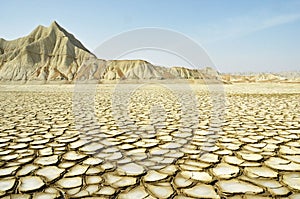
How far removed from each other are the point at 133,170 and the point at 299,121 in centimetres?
301

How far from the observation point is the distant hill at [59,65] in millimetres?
45844

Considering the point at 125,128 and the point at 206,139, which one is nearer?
the point at 206,139

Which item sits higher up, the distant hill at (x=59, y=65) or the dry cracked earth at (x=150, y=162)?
the distant hill at (x=59, y=65)

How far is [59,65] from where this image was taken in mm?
50406

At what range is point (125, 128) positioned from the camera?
10.5 ft

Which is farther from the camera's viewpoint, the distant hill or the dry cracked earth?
→ the distant hill

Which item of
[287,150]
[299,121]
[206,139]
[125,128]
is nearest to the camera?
[287,150]

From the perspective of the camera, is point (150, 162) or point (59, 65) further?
point (59, 65)

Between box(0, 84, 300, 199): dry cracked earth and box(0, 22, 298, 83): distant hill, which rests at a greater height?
box(0, 22, 298, 83): distant hill

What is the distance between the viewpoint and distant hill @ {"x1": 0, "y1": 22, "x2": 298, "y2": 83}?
4584 centimetres

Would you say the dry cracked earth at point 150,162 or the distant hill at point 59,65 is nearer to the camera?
the dry cracked earth at point 150,162

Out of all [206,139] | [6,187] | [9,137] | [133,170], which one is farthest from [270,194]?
[9,137]

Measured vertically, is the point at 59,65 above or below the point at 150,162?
above

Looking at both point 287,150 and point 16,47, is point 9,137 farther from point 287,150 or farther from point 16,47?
point 16,47
